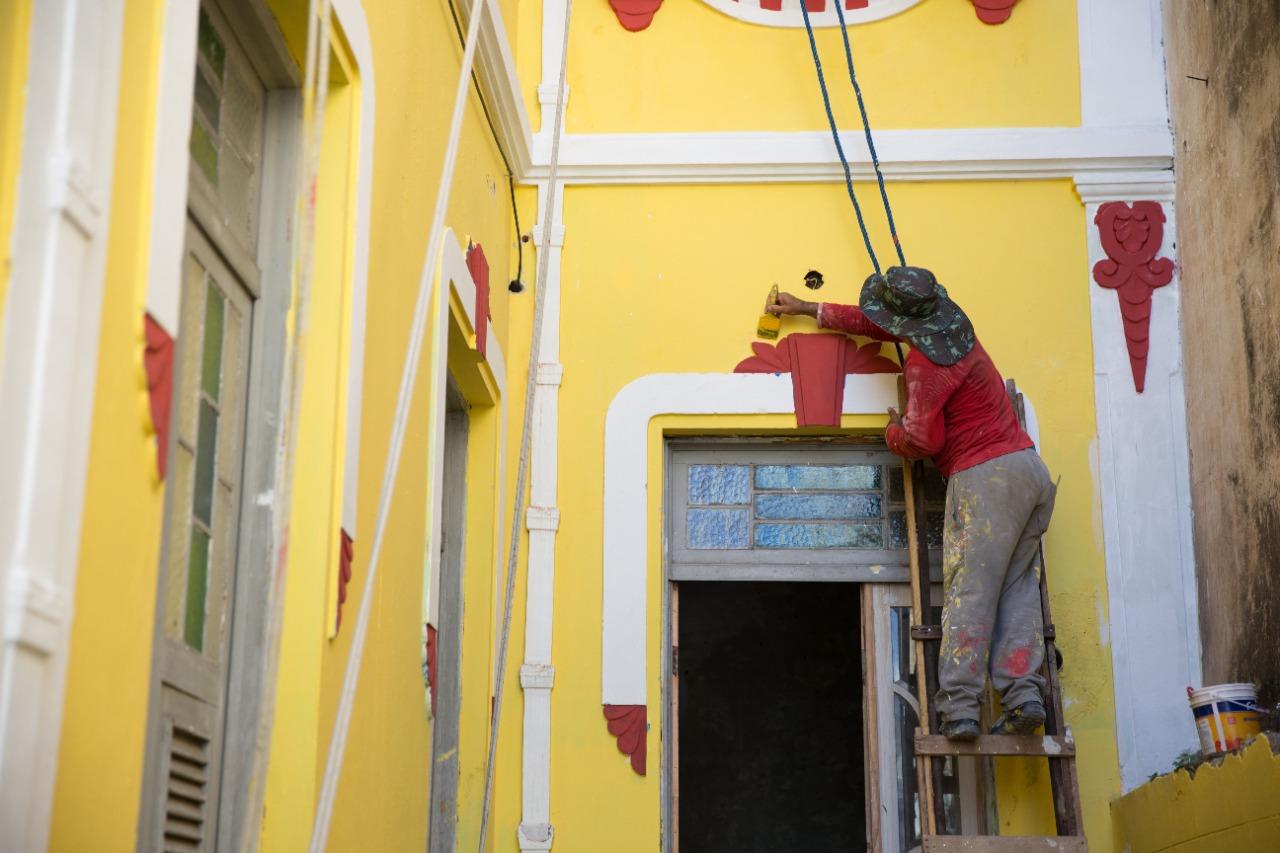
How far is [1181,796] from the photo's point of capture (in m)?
4.35

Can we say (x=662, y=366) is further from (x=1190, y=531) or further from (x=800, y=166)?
(x=1190, y=531)

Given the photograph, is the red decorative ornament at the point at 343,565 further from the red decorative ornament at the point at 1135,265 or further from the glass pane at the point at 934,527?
the red decorative ornament at the point at 1135,265

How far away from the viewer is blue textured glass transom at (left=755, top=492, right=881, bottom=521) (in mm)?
5445

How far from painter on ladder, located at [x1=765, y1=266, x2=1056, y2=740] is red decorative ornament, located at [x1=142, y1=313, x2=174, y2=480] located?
2932 millimetres

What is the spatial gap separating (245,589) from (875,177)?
3137mm

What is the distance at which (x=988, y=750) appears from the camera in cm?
474

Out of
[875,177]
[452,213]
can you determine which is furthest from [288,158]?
[875,177]

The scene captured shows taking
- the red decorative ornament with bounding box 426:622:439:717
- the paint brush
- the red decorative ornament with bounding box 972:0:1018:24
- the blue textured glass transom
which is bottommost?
the red decorative ornament with bounding box 426:622:439:717

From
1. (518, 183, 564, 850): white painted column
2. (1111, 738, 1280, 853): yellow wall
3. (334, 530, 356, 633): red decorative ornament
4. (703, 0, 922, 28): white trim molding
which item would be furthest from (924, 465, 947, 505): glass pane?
(334, 530, 356, 633): red decorative ornament

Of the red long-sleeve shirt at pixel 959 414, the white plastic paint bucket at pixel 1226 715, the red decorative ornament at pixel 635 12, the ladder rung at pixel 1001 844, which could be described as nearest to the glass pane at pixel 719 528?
the red long-sleeve shirt at pixel 959 414

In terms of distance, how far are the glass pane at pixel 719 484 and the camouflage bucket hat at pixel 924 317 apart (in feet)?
2.58

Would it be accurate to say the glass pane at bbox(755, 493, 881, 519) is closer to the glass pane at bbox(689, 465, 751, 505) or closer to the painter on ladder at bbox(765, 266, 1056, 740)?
the glass pane at bbox(689, 465, 751, 505)

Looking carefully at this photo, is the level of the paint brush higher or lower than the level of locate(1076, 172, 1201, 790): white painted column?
higher

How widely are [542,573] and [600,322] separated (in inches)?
34.9
